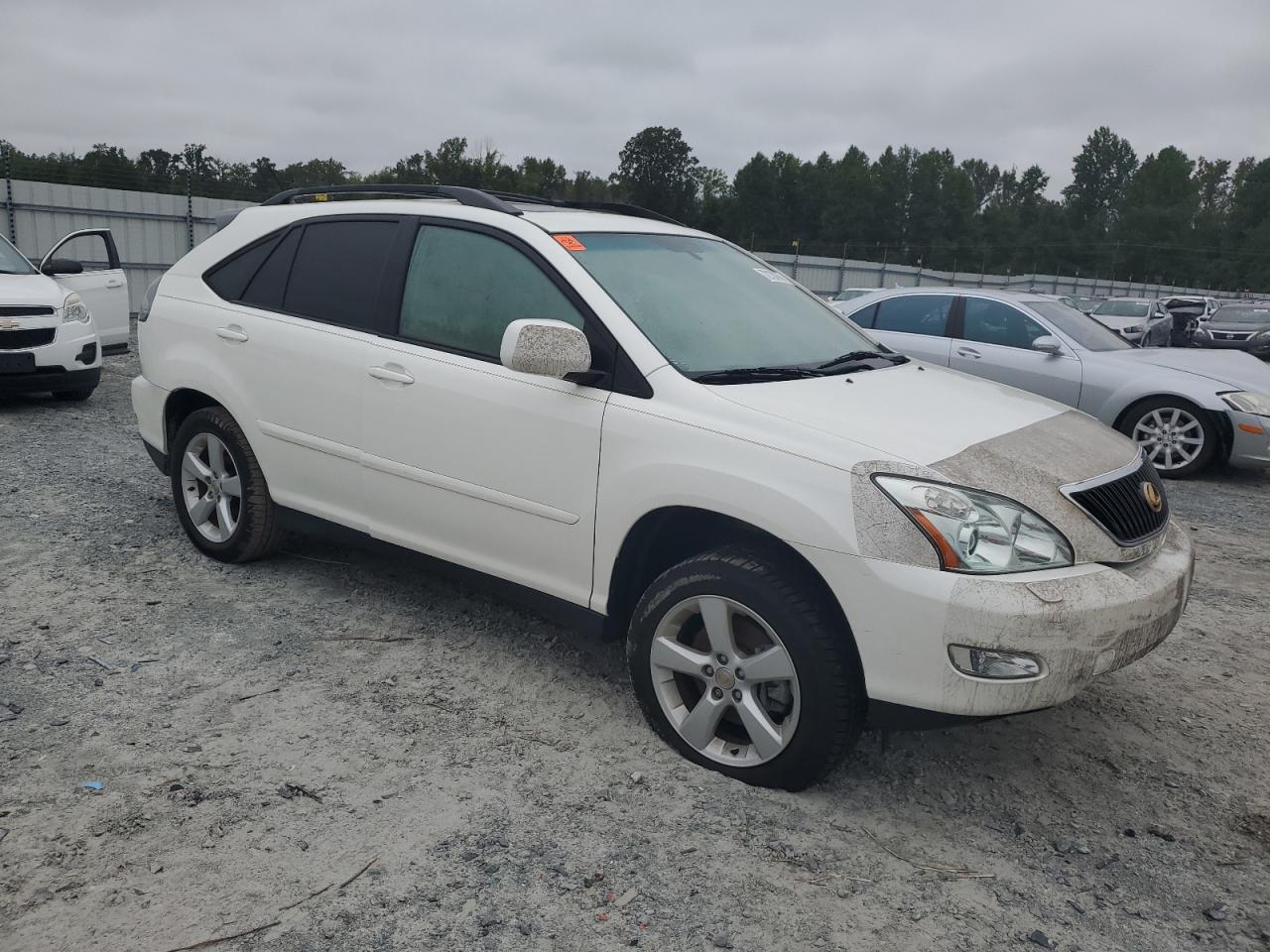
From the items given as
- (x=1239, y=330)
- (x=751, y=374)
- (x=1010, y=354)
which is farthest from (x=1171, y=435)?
(x=1239, y=330)

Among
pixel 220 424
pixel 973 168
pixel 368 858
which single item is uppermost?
pixel 973 168

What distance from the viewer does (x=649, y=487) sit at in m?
3.20

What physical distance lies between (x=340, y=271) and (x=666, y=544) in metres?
1.95

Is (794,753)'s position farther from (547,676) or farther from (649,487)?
(547,676)

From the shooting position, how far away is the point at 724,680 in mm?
3111

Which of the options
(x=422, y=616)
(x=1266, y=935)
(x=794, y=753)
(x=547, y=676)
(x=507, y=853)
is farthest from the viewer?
(x=422, y=616)

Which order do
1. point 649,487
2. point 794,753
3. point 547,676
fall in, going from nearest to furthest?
1. point 794,753
2. point 649,487
3. point 547,676

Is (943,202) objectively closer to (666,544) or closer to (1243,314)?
(1243,314)

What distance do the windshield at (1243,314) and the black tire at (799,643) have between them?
77.5 ft

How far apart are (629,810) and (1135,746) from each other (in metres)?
1.84

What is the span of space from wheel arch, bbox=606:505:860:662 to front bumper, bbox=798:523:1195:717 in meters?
0.23

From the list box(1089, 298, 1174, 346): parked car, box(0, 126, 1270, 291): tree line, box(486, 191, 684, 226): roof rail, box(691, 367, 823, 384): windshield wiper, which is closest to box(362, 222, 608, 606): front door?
box(691, 367, 823, 384): windshield wiper

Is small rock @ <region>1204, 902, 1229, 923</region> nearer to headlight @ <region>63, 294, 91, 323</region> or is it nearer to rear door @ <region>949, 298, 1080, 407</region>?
rear door @ <region>949, 298, 1080, 407</region>

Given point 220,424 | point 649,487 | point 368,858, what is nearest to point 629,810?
point 368,858
